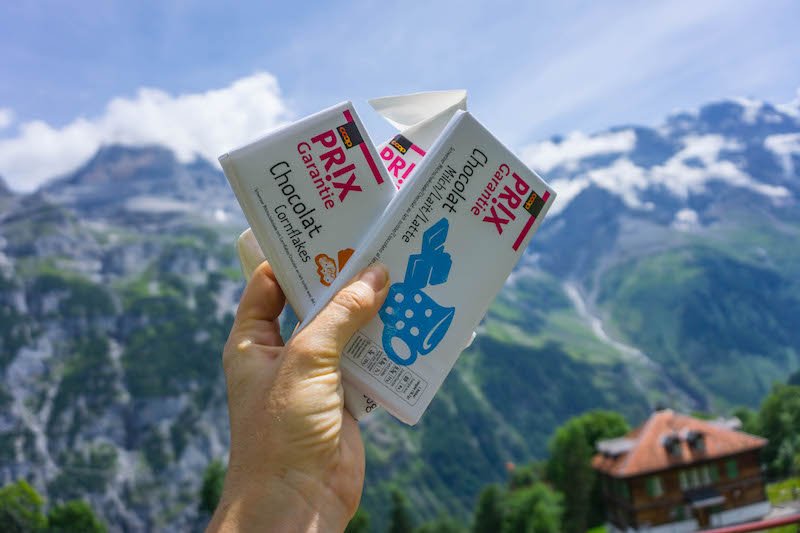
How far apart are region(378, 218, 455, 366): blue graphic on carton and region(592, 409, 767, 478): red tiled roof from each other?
4783 centimetres

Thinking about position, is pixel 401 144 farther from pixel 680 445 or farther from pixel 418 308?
pixel 680 445

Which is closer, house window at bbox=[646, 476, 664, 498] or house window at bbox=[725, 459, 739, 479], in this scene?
house window at bbox=[725, 459, 739, 479]

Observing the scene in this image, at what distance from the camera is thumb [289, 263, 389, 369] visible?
2.62 meters

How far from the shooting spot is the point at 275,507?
7.41 feet

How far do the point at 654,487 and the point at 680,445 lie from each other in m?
3.95

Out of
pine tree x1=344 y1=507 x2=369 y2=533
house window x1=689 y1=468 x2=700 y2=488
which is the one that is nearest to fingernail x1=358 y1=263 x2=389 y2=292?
house window x1=689 y1=468 x2=700 y2=488

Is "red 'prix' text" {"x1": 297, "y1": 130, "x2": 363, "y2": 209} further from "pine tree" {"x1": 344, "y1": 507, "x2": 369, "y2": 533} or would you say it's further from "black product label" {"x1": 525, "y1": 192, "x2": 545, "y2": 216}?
"pine tree" {"x1": 344, "y1": 507, "x2": 369, "y2": 533}

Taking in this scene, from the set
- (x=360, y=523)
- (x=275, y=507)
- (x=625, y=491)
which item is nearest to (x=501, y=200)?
(x=275, y=507)

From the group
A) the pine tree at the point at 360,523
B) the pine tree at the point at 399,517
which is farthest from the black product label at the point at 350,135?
the pine tree at the point at 399,517

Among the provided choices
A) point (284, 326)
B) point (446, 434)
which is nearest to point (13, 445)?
point (446, 434)

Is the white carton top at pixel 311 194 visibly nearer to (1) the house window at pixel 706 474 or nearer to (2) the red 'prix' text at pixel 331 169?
(2) the red 'prix' text at pixel 331 169

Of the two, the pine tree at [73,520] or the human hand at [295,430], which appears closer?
the human hand at [295,430]

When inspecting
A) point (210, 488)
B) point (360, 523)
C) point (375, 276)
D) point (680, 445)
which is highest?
point (210, 488)

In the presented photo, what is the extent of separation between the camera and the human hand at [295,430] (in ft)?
7.52
